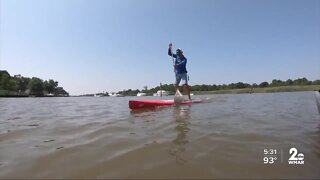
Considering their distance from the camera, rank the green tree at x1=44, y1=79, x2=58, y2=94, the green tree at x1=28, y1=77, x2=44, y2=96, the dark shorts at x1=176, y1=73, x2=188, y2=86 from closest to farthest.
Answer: the dark shorts at x1=176, y1=73, x2=188, y2=86 → the green tree at x1=28, y1=77, x2=44, y2=96 → the green tree at x1=44, y1=79, x2=58, y2=94

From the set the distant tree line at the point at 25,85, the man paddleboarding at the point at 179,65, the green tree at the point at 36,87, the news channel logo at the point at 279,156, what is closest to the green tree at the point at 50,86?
the distant tree line at the point at 25,85

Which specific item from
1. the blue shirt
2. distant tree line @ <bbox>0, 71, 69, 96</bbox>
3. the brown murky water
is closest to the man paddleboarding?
the blue shirt

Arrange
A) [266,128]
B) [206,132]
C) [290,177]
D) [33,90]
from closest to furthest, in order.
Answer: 1. [290,177]
2. [206,132]
3. [266,128]
4. [33,90]

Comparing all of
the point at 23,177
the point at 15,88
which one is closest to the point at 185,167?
the point at 23,177

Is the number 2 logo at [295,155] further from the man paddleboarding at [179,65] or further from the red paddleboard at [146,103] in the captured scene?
the man paddleboarding at [179,65]

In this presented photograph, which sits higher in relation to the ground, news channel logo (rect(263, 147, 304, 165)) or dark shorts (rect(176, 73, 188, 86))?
dark shorts (rect(176, 73, 188, 86))

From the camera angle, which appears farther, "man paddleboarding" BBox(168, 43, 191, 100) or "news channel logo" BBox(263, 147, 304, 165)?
"man paddleboarding" BBox(168, 43, 191, 100)

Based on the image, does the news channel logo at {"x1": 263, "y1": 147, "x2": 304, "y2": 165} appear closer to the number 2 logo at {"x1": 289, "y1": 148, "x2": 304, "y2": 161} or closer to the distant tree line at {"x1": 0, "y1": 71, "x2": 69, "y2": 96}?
the number 2 logo at {"x1": 289, "y1": 148, "x2": 304, "y2": 161}

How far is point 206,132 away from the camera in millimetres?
4668

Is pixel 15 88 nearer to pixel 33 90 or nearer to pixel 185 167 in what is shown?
pixel 33 90

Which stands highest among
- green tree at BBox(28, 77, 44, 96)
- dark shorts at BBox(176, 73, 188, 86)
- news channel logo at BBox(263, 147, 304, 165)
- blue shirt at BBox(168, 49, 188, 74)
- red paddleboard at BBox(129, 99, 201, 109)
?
green tree at BBox(28, 77, 44, 96)

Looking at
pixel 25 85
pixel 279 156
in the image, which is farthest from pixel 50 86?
pixel 279 156

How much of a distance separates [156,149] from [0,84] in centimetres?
11962

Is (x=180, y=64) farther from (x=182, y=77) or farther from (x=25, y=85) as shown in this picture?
(x=25, y=85)
